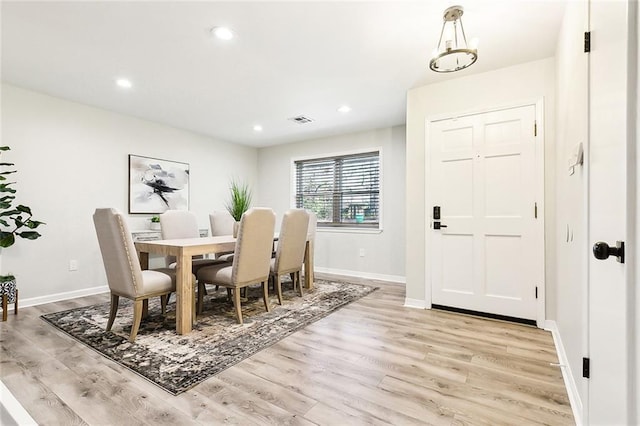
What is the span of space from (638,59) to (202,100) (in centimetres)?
381

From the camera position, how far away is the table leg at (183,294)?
2.54 metres

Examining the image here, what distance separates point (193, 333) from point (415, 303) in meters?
2.22

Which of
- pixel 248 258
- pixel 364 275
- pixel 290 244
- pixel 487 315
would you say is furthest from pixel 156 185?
pixel 487 315

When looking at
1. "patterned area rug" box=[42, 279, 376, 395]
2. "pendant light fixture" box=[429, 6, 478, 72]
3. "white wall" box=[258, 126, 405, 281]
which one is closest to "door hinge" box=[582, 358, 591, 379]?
"pendant light fixture" box=[429, 6, 478, 72]

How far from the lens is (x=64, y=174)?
3.72 metres

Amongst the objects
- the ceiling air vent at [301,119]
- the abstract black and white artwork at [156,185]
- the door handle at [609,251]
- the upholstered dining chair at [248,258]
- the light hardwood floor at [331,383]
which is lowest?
the light hardwood floor at [331,383]

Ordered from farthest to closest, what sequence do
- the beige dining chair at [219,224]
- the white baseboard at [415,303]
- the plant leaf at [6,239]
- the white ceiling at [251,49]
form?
the beige dining chair at [219,224] < the white baseboard at [415,303] < the plant leaf at [6,239] < the white ceiling at [251,49]

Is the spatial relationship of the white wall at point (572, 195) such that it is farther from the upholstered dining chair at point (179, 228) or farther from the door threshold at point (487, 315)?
the upholstered dining chair at point (179, 228)

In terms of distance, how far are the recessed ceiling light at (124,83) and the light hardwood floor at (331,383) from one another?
96.0 inches

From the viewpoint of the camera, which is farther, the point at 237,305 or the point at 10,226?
the point at 10,226

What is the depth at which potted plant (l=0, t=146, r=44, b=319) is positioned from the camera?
295 centimetres

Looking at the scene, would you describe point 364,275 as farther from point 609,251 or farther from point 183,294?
point 609,251

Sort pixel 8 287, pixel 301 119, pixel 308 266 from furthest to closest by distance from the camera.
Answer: pixel 301 119 → pixel 308 266 → pixel 8 287

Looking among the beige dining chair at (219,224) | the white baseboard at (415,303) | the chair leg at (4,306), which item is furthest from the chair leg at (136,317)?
the white baseboard at (415,303)
